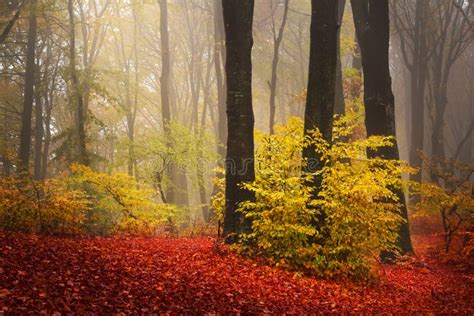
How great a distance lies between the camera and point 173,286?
5.48m

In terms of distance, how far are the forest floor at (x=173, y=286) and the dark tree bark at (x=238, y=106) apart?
1.31 metres

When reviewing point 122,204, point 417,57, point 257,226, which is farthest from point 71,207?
point 417,57

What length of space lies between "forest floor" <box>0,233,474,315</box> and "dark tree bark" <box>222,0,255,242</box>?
131cm

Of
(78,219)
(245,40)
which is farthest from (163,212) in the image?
(245,40)

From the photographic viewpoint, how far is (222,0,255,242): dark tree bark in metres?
8.17

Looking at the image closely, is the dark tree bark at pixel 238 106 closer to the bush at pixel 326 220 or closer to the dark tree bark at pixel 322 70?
the bush at pixel 326 220

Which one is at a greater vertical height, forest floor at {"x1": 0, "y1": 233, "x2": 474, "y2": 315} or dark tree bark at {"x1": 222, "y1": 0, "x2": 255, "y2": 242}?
dark tree bark at {"x1": 222, "y1": 0, "x2": 255, "y2": 242}

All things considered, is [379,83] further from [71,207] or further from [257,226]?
[71,207]

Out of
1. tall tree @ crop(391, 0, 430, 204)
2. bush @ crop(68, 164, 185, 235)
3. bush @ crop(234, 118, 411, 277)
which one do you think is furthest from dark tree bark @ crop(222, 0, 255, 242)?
tall tree @ crop(391, 0, 430, 204)

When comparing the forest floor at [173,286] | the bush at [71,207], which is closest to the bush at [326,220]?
the forest floor at [173,286]

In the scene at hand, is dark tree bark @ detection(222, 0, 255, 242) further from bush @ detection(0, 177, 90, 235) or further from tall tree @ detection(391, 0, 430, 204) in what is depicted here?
tall tree @ detection(391, 0, 430, 204)

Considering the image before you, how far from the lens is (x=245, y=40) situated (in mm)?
8289

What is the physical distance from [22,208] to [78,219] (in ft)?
4.26

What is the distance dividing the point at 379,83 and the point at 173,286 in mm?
8914
